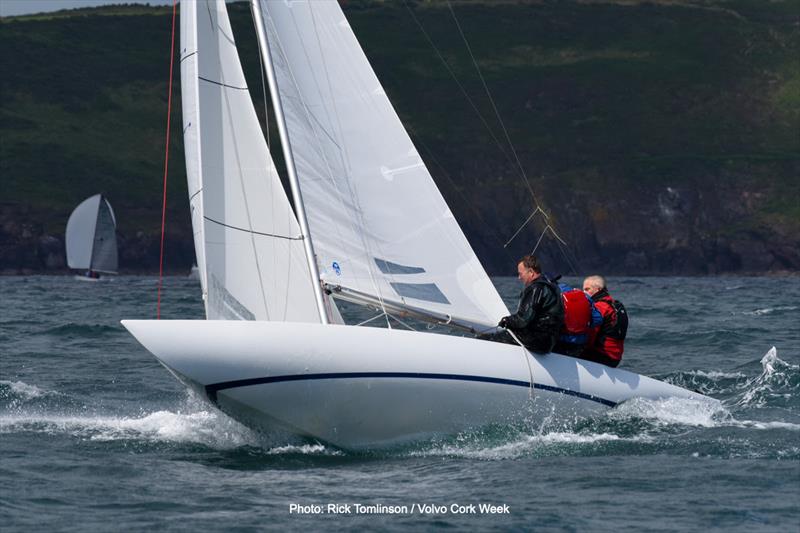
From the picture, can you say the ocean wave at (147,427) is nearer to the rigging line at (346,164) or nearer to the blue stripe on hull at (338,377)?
the blue stripe on hull at (338,377)

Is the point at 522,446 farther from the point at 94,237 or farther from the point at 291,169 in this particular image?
the point at 94,237

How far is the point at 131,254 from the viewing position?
93.9m

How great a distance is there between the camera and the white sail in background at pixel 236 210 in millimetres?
11938

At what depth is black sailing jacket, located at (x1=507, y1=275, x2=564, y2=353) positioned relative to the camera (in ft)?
38.7

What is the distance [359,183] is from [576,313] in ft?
7.94

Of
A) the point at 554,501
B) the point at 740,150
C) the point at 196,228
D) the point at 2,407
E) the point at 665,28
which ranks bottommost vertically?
the point at 554,501

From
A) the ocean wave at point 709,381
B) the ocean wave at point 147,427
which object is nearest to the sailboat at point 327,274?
the ocean wave at point 147,427

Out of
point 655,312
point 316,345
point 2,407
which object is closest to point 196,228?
point 316,345

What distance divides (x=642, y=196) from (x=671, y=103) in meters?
23.2

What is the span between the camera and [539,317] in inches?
465

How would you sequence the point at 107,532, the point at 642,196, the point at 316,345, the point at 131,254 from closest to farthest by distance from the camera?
the point at 107,532
the point at 316,345
the point at 131,254
the point at 642,196

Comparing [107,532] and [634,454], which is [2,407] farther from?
[634,454]

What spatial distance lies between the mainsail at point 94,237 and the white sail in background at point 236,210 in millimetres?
57807

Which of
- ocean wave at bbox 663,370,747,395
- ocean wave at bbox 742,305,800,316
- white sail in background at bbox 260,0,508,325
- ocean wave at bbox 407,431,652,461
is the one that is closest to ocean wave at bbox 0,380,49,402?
white sail in background at bbox 260,0,508,325
